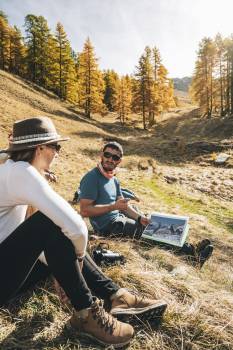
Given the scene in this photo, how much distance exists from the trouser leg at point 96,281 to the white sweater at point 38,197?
0.39 meters

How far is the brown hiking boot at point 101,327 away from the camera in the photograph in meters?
2.97

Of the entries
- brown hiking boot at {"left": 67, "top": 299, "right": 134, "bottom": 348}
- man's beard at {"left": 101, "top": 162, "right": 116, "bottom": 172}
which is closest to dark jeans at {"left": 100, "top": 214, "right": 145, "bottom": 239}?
man's beard at {"left": 101, "top": 162, "right": 116, "bottom": 172}

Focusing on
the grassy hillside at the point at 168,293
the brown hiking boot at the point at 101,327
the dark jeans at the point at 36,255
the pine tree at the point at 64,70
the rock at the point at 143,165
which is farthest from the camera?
the pine tree at the point at 64,70

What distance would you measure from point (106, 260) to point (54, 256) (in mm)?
1847

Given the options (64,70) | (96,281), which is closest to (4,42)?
(64,70)

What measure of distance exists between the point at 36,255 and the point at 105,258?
184 cm

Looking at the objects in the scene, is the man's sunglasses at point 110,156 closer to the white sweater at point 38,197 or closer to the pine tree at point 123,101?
the white sweater at point 38,197

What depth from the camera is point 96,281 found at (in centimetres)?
330

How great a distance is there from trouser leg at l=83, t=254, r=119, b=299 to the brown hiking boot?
0.96 ft

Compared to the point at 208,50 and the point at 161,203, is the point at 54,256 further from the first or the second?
the point at 208,50

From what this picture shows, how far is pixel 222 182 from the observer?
17.7 metres

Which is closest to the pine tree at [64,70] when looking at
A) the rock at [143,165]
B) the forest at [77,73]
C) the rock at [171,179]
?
the forest at [77,73]

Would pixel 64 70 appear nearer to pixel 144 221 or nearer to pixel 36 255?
pixel 144 221

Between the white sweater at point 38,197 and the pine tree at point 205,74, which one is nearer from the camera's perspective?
the white sweater at point 38,197
